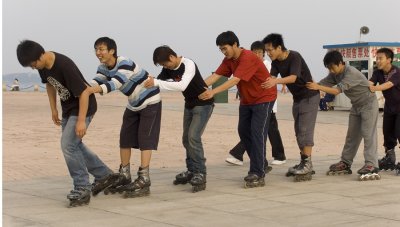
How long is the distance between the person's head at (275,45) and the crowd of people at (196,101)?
1 cm

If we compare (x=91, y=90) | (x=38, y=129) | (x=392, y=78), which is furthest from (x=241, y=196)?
(x=38, y=129)

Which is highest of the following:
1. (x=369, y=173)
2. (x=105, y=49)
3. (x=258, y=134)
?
(x=105, y=49)

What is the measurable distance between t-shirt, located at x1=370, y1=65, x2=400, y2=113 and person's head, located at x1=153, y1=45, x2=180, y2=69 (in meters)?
2.75

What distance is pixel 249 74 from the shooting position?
7.95 m

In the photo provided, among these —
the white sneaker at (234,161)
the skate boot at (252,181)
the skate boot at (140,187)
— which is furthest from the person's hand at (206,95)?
the white sneaker at (234,161)

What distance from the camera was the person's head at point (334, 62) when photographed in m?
8.62

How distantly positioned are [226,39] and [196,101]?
68 centimetres

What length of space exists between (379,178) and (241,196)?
199 centimetres

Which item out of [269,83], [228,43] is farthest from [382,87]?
[228,43]

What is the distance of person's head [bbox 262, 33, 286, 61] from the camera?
27.9ft

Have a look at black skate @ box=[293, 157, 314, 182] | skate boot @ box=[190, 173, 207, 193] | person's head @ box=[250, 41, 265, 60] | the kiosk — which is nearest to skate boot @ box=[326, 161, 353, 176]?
black skate @ box=[293, 157, 314, 182]

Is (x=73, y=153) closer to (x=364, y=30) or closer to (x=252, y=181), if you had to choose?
(x=252, y=181)

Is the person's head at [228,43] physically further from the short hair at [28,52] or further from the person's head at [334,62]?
the short hair at [28,52]

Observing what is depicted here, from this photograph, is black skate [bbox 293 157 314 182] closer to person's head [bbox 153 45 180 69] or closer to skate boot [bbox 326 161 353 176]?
skate boot [bbox 326 161 353 176]
